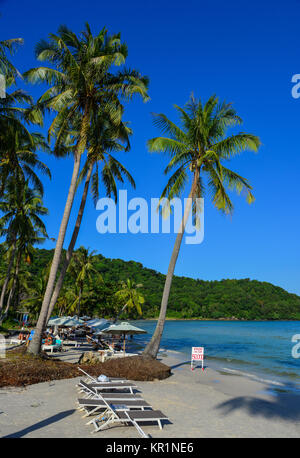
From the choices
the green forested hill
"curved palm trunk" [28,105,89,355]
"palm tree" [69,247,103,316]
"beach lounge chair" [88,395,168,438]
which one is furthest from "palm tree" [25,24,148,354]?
the green forested hill

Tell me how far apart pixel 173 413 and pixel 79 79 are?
→ 14121 millimetres

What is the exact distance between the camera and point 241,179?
17.1 m

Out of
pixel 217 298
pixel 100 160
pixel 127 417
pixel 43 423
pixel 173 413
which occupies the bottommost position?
pixel 173 413

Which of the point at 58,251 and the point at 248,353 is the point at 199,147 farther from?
the point at 248,353

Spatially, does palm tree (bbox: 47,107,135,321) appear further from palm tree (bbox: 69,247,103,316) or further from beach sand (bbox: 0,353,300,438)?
palm tree (bbox: 69,247,103,316)

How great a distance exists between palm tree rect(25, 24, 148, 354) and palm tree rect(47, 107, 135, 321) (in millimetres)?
872

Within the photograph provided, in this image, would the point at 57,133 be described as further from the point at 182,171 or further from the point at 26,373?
the point at 26,373

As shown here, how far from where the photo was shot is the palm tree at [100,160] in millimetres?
16812

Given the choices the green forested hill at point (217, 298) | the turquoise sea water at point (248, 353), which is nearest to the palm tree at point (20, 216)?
the turquoise sea water at point (248, 353)

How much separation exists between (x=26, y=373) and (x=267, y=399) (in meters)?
8.86

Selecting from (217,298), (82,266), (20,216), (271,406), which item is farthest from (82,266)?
(217,298)

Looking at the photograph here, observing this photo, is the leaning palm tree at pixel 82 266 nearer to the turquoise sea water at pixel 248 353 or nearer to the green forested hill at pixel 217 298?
the turquoise sea water at pixel 248 353

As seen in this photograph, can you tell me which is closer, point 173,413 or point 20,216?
point 173,413

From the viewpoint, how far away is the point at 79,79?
15.1 metres
